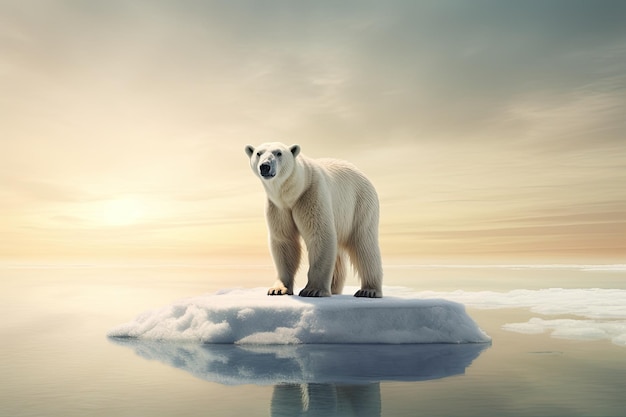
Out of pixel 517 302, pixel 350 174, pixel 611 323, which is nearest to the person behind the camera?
pixel 350 174

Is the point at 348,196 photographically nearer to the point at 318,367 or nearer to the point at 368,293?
the point at 368,293

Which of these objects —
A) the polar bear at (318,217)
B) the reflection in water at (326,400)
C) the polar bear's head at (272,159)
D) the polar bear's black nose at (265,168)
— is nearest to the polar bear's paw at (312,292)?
the polar bear at (318,217)

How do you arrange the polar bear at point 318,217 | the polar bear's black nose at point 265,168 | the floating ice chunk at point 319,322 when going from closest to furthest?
the floating ice chunk at point 319,322
the polar bear's black nose at point 265,168
the polar bear at point 318,217

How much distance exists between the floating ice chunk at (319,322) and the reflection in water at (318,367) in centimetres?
15

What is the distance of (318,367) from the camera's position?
616 centimetres

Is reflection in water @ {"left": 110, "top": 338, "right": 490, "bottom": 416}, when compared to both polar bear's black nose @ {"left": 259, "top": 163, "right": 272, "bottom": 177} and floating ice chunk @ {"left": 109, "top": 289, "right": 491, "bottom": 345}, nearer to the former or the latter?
floating ice chunk @ {"left": 109, "top": 289, "right": 491, "bottom": 345}

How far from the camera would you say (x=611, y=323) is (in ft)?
33.6

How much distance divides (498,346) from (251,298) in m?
3.32

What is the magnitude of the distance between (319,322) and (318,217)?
1508mm

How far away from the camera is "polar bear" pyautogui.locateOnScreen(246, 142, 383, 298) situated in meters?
8.06

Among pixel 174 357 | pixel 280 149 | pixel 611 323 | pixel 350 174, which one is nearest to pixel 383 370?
pixel 174 357

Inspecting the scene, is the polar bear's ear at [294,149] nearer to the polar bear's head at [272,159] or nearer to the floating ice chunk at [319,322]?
the polar bear's head at [272,159]

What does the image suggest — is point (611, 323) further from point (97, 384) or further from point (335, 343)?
point (97, 384)

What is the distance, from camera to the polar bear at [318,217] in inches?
317
